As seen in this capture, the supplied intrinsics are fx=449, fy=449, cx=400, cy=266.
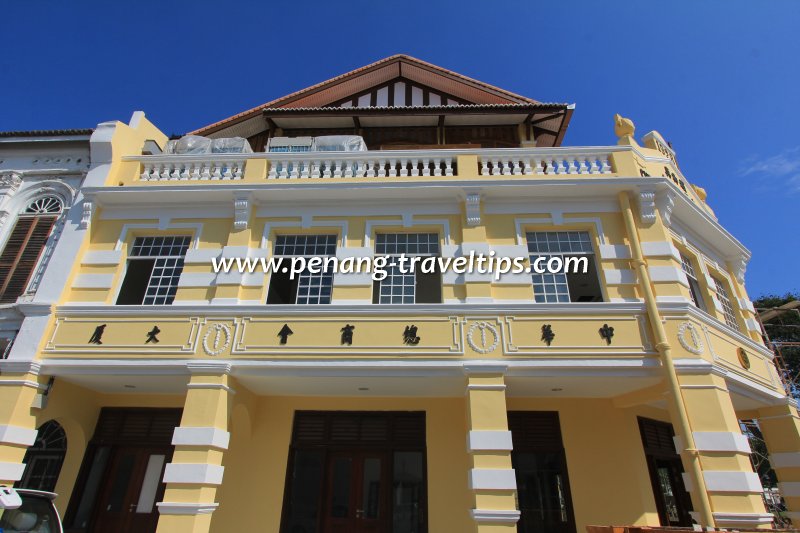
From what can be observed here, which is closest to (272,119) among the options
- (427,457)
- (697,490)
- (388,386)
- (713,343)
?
(388,386)

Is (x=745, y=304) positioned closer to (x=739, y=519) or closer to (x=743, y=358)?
(x=743, y=358)

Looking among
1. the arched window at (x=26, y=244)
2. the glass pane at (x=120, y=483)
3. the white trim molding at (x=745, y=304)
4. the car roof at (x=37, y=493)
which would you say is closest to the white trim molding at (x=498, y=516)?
the car roof at (x=37, y=493)

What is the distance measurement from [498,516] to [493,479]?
0.56 m

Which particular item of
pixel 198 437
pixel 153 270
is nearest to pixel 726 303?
pixel 198 437

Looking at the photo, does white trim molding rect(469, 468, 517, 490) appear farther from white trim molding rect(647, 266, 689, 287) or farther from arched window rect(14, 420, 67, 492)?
arched window rect(14, 420, 67, 492)

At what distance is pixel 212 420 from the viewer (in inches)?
336

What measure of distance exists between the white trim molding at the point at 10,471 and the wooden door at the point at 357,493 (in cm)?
593

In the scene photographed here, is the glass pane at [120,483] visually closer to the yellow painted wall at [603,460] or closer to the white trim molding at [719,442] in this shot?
the yellow painted wall at [603,460]

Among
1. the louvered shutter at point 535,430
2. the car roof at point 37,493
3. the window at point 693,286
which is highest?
the window at point 693,286

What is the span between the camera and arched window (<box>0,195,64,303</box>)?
10.5 metres

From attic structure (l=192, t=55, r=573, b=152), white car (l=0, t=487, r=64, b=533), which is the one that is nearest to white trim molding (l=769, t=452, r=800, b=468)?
attic structure (l=192, t=55, r=573, b=152)

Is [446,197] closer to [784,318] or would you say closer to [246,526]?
[246,526]

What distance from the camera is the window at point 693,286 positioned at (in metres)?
11.3

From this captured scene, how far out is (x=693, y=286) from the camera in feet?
37.5
